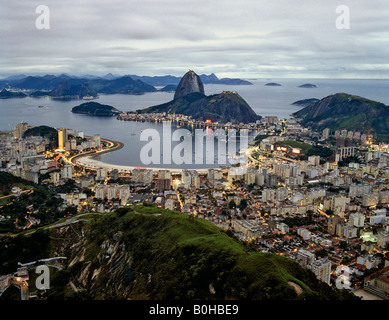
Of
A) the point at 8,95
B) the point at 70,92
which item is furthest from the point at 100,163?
the point at 70,92

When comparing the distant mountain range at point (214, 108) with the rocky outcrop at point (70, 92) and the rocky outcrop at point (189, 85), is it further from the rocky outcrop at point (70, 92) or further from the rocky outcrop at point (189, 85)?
the rocky outcrop at point (70, 92)

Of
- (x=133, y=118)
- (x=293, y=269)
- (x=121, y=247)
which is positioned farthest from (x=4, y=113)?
(x=293, y=269)

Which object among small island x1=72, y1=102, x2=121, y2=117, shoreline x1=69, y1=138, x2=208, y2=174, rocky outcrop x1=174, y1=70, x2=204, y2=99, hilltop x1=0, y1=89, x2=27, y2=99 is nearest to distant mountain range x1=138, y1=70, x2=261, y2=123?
rocky outcrop x1=174, y1=70, x2=204, y2=99

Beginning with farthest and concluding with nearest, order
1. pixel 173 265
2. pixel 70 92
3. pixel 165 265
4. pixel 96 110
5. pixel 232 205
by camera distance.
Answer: pixel 70 92, pixel 96 110, pixel 232 205, pixel 165 265, pixel 173 265

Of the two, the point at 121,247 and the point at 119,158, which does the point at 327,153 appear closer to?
the point at 119,158

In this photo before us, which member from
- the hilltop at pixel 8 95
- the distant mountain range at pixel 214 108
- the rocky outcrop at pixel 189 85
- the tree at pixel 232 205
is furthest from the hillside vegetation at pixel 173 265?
the hilltop at pixel 8 95

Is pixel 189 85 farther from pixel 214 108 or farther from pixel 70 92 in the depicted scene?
pixel 70 92

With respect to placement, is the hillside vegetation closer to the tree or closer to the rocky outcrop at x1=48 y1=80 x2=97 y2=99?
the tree
